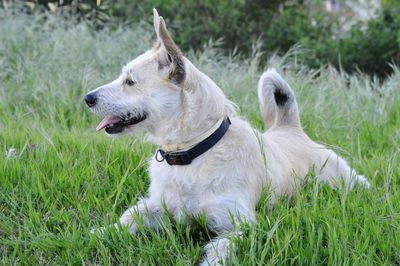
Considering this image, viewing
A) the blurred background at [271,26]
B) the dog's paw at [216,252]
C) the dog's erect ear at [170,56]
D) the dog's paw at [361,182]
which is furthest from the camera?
the blurred background at [271,26]

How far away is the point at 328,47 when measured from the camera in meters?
10.4

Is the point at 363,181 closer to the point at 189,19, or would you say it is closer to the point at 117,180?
the point at 117,180

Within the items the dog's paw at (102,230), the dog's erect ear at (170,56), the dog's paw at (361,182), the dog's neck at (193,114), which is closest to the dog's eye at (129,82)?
the dog's erect ear at (170,56)

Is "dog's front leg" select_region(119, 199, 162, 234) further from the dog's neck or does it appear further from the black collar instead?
the dog's neck

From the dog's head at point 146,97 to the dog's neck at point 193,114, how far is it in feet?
0.12

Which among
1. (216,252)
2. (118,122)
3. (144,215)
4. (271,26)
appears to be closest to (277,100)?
(118,122)

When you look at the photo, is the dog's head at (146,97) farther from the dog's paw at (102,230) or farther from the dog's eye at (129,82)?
the dog's paw at (102,230)

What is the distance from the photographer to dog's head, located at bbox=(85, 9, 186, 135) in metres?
3.49

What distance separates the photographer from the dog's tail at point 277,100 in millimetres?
4316

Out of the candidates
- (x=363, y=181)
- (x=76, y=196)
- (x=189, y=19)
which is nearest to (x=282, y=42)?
(x=189, y=19)

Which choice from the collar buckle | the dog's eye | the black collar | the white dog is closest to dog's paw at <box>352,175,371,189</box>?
the white dog

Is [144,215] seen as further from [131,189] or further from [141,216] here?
[131,189]

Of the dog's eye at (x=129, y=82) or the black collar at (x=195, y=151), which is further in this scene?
the dog's eye at (x=129, y=82)

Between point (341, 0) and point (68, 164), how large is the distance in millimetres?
10767
